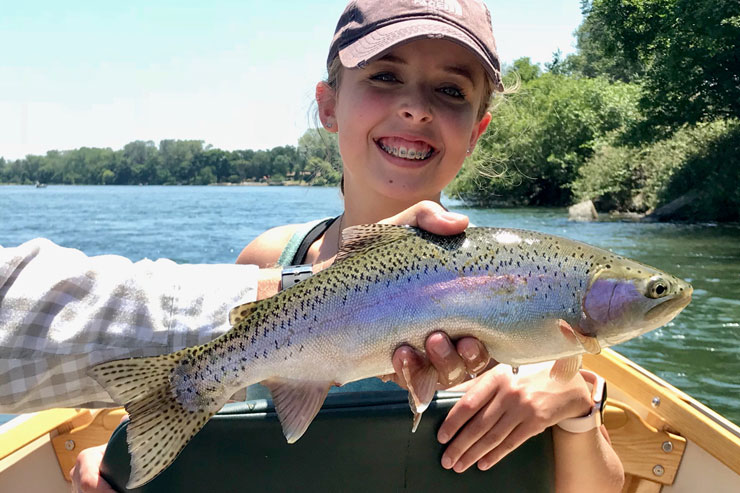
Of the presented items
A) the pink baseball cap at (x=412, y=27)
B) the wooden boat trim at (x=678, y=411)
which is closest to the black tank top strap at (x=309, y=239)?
the pink baseball cap at (x=412, y=27)

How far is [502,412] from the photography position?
226 cm

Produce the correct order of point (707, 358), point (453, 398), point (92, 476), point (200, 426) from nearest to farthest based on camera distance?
1. point (200, 426)
2. point (453, 398)
3. point (92, 476)
4. point (707, 358)

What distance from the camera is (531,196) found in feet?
154

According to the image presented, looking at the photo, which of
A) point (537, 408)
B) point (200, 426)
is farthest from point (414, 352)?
point (200, 426)

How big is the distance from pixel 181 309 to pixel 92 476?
Result: 667 mm

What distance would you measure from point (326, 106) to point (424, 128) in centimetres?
88

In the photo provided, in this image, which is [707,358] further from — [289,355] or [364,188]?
[289,355]

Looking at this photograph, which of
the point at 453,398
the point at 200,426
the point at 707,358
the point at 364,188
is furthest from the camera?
the point at 707,358

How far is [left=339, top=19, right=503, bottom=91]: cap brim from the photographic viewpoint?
111 inches

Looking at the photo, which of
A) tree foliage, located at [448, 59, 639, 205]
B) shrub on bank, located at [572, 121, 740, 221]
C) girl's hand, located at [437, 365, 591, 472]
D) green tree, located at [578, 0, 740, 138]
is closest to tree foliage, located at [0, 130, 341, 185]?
tree foliage, located at [448, 59, 639, 205]

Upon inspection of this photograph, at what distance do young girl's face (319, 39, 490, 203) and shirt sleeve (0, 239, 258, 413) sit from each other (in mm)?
1263

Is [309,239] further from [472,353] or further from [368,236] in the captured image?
[472,353]

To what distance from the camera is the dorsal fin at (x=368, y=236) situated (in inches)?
93.7

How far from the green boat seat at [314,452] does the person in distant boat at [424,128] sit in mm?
309
